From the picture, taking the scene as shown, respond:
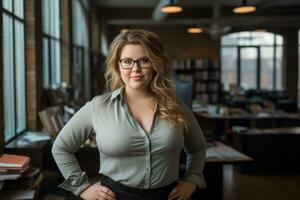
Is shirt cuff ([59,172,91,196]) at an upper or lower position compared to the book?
upper

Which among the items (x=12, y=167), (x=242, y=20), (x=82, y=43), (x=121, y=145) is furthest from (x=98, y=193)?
(x=242, y=20)

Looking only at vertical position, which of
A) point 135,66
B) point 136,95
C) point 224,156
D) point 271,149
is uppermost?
point 135,66

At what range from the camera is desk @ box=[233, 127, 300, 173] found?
20.4ft

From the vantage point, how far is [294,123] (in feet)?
25.8

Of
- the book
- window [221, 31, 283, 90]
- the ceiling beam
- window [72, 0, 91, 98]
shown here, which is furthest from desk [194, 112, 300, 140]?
window [221, 31, 283, 90]

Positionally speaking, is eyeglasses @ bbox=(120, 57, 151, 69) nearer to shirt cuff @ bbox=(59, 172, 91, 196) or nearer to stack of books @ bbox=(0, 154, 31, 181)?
shirt cuff @ bbox=(59, 172, 91, 196)

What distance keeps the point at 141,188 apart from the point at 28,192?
6.05ft

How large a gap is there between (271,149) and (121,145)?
504 centimetres

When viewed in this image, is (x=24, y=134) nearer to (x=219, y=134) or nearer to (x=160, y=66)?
(x=160, y=66)

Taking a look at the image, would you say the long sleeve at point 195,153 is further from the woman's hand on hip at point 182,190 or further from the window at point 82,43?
the window at point 82,43

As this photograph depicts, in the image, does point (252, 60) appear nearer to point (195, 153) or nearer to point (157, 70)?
point (195, 153)

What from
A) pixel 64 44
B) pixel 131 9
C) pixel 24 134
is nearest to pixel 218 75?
pixel 131 9

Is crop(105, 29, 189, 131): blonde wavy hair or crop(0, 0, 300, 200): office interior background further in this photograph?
crop(0, 0, 300, 200): office interior background

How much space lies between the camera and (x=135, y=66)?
1.63 meters
